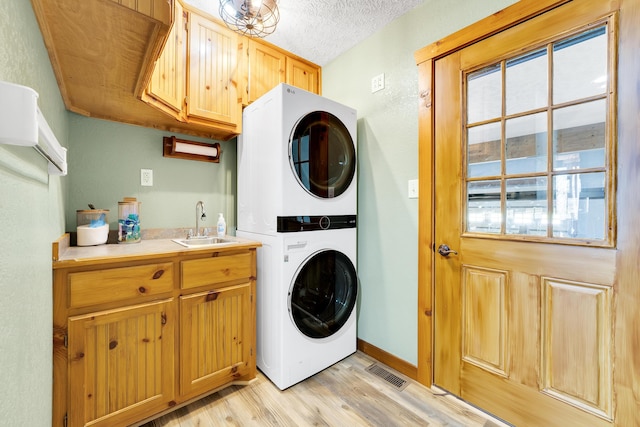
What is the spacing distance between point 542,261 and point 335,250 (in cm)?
114

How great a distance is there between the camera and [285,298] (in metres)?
1.69

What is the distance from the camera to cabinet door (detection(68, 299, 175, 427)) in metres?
1.21

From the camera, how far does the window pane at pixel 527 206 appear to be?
1.34 m

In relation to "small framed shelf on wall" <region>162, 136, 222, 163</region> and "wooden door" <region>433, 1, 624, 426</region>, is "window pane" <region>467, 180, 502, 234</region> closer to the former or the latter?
"wooden door" <region>433, 1, 624, 426</region>

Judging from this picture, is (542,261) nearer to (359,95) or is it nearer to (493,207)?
(493,207)

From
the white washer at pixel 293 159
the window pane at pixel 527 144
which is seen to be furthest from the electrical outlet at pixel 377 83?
the window pane at pixel 527 144

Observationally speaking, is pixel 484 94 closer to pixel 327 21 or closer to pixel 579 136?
pixel 579 136

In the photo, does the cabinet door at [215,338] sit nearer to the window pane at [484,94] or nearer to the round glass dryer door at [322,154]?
the round glass dryer door at [322,154]

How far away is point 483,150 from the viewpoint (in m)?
1.54

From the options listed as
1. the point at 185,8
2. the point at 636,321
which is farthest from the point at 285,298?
the point at 185,8

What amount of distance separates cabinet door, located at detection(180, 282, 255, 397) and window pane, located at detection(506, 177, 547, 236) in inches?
61.3

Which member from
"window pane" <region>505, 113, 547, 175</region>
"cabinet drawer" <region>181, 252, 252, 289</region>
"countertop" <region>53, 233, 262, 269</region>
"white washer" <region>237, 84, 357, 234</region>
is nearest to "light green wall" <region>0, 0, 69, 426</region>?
"countertop" <region>53, 233, 262, 269</region>

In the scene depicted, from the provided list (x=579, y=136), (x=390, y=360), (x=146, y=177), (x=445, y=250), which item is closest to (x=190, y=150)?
(x=146, y=177)

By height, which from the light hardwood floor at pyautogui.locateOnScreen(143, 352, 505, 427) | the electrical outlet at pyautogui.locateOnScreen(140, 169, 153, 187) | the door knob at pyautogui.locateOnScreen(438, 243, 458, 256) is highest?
the electrical outlet at pyautogui.locateOnScreen(140, 169, 153, 187)
